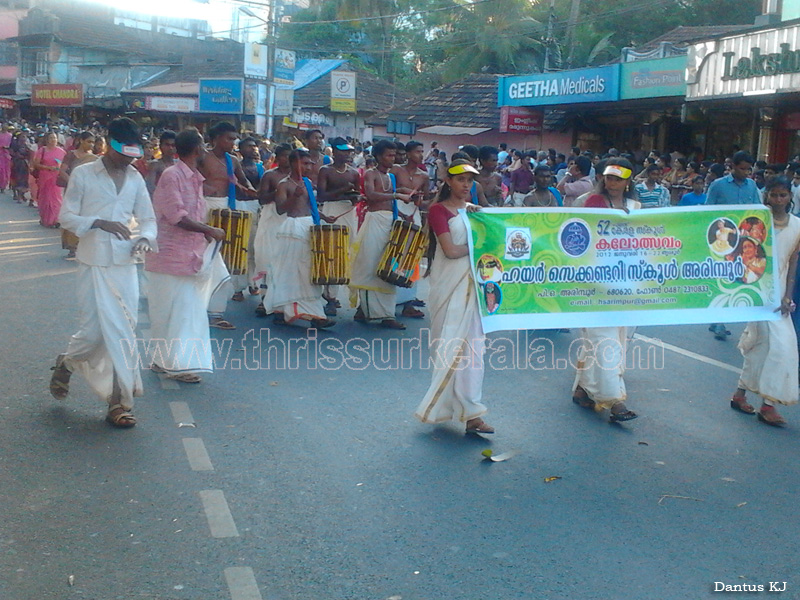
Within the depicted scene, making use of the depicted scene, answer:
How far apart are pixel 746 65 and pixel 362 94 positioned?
78.8 ft

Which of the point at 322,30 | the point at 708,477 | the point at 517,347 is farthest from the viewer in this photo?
the point at 322,30

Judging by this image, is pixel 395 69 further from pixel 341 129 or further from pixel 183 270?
pixel 183 270

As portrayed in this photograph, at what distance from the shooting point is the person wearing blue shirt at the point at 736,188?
9617mm

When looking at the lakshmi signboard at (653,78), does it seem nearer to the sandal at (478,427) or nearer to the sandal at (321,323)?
the sandal at (321,323)

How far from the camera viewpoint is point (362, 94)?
40.3 meters

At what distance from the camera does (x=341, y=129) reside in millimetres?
39125

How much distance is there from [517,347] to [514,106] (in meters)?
19.1

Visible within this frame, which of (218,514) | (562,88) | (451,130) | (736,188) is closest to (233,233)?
(218,514)

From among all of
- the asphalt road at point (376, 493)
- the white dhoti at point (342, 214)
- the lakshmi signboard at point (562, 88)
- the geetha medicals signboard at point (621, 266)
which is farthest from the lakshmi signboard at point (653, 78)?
the geetha medicals signboard at point (621, 266)

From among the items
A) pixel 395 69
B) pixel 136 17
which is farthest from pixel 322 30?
pixel 136 17

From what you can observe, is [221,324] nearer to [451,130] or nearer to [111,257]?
[111,257]

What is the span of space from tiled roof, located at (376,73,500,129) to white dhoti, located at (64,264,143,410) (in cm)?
2455

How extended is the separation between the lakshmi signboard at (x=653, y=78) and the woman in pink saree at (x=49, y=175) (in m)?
12.4

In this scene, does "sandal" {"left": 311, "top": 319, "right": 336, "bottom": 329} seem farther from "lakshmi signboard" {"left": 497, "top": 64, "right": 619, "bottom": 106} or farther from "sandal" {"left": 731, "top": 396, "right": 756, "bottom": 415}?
"lakshmi signboard" {"left": 497, "top": 64, "right": 619, "bottom": 106}
